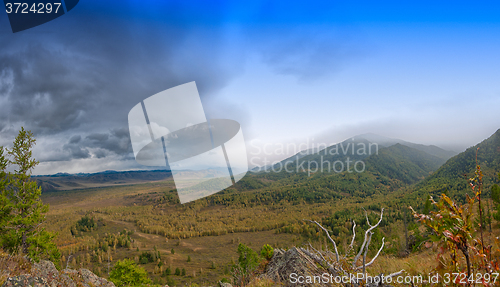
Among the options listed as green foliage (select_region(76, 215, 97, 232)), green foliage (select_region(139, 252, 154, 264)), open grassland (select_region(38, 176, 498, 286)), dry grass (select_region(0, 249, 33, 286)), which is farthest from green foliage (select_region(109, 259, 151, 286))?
green foliage (select_region(76, 215, 97, 232))

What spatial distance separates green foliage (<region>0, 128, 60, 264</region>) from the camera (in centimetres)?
1162

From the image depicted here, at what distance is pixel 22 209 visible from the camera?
1241 centimetres

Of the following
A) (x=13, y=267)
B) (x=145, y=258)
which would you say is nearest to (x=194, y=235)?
(x=145, y=258)

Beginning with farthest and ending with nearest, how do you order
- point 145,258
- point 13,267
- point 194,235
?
point 194,235, point 145,258, point 13,267

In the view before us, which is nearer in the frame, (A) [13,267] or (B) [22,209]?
(A) [13,267]

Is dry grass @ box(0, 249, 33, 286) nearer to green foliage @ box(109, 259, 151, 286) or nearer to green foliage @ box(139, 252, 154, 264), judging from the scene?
green foliage @ box(109, 259, 151, 286)

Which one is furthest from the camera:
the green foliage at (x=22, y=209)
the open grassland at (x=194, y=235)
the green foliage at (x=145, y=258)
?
the green foliage at (x=145, y=258)

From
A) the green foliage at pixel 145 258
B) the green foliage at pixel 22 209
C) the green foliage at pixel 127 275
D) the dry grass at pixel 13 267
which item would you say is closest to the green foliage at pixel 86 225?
the green foliage at pixel 145 258

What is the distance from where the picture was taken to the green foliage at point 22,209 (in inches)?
457

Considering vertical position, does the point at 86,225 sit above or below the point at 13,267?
below

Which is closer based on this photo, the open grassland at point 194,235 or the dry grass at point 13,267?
the dry grass at point 13,267

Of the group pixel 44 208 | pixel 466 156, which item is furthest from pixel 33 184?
pixel 466 156

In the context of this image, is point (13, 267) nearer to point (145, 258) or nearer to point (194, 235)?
point (145, 258)

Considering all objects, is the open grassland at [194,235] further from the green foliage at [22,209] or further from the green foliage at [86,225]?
the green foliage at [22,209]
